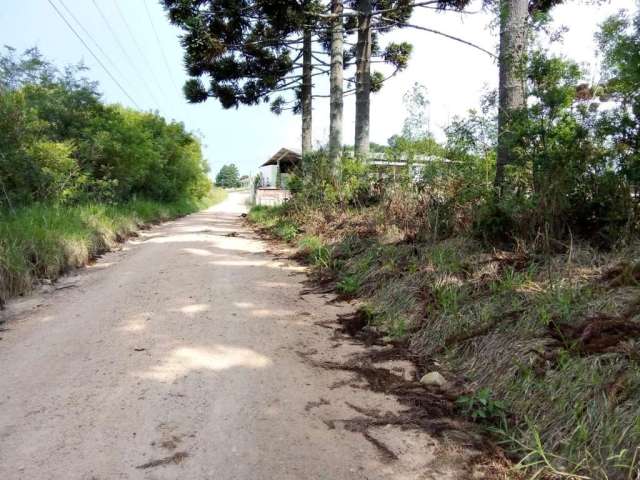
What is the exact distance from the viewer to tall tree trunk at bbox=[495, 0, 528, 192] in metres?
4.58

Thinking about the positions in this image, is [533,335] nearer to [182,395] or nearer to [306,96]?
[182,395]

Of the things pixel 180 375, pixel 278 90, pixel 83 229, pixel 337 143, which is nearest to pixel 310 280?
pixel 180 375

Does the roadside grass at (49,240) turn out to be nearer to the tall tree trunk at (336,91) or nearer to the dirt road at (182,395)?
the dirt road at (182,395)

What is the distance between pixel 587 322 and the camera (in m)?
2.66

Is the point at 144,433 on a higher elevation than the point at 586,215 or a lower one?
lower

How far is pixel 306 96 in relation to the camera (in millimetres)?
14258

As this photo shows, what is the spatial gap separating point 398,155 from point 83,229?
564cm

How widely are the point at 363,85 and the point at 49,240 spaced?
7.13 meters

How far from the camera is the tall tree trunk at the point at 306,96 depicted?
546 inches

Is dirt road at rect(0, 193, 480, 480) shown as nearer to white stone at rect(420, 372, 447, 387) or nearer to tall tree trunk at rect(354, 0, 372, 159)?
white stone at rect(420, 372, 447, 387)

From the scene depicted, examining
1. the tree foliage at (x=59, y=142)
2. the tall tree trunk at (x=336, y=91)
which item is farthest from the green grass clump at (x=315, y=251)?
the tree foliage at (x=59, y=142)

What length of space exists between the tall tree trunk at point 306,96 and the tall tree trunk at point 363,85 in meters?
3.72

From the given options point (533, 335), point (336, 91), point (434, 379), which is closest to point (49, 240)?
point (434, 379)

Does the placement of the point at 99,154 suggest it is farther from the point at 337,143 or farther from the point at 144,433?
the point at 144,433
